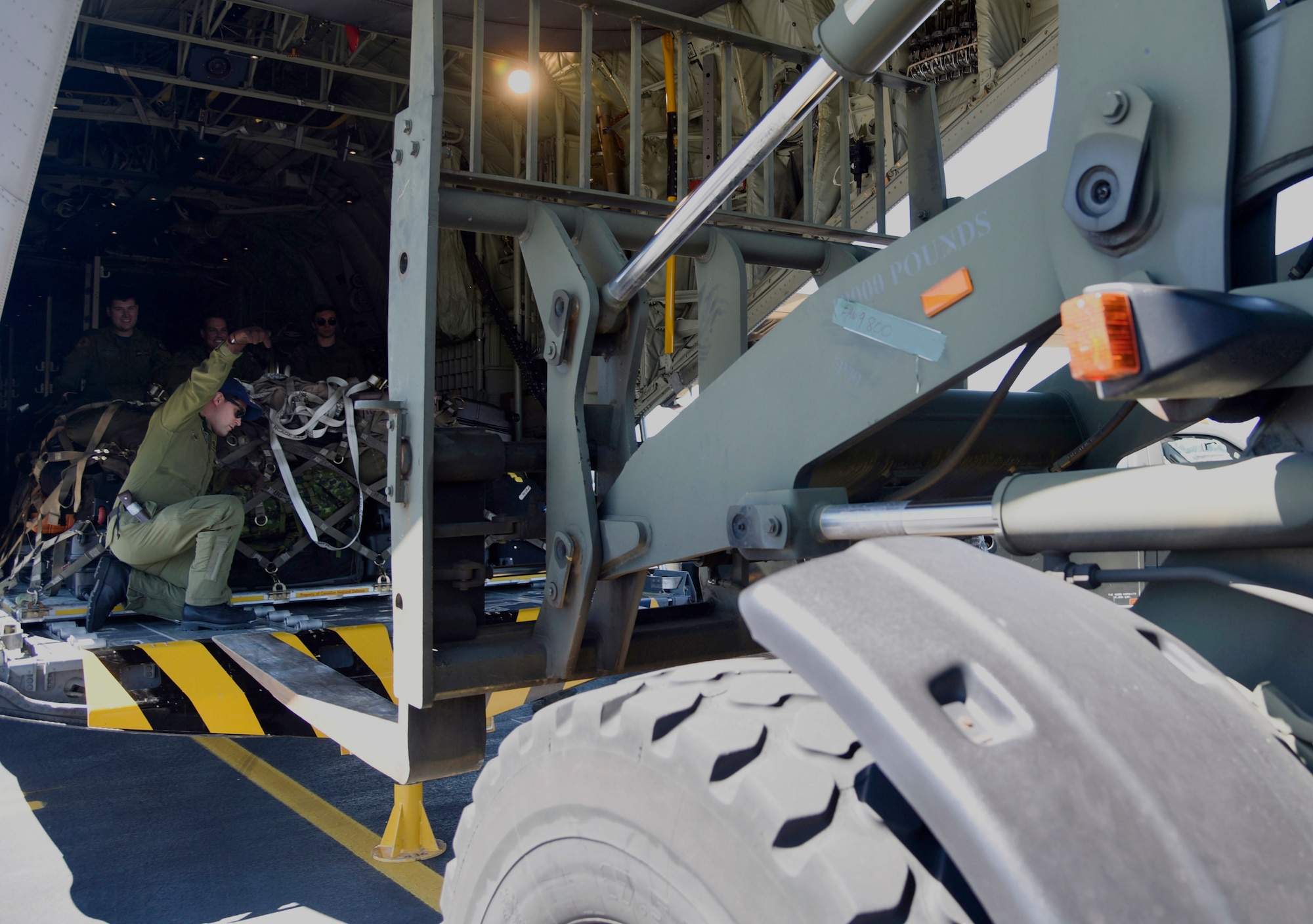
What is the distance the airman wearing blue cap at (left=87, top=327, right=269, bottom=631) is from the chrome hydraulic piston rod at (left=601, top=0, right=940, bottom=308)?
3.48 m

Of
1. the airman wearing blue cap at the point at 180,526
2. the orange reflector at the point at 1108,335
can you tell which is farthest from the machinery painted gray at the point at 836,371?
the airman wearing blue cap at the point at 180,526

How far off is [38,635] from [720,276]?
3.19m

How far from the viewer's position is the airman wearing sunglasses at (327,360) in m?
8.84

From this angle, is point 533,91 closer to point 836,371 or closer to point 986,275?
point 836,371

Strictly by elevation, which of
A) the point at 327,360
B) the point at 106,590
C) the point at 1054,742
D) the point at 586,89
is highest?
the point at 327,360

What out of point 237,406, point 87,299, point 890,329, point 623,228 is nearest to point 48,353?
point 87,299

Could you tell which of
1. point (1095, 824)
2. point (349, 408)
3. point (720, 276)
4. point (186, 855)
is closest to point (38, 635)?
point (186, 855)

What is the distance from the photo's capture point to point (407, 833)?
367cm

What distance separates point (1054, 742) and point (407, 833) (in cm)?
335

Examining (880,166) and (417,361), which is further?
(880,166)

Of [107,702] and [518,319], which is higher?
[518,319]

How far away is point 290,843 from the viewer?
3.86 meters

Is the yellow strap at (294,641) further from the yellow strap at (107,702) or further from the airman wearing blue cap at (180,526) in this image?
the airman wearing blue cap at (180,526)

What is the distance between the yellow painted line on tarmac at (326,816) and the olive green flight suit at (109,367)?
3810mm
